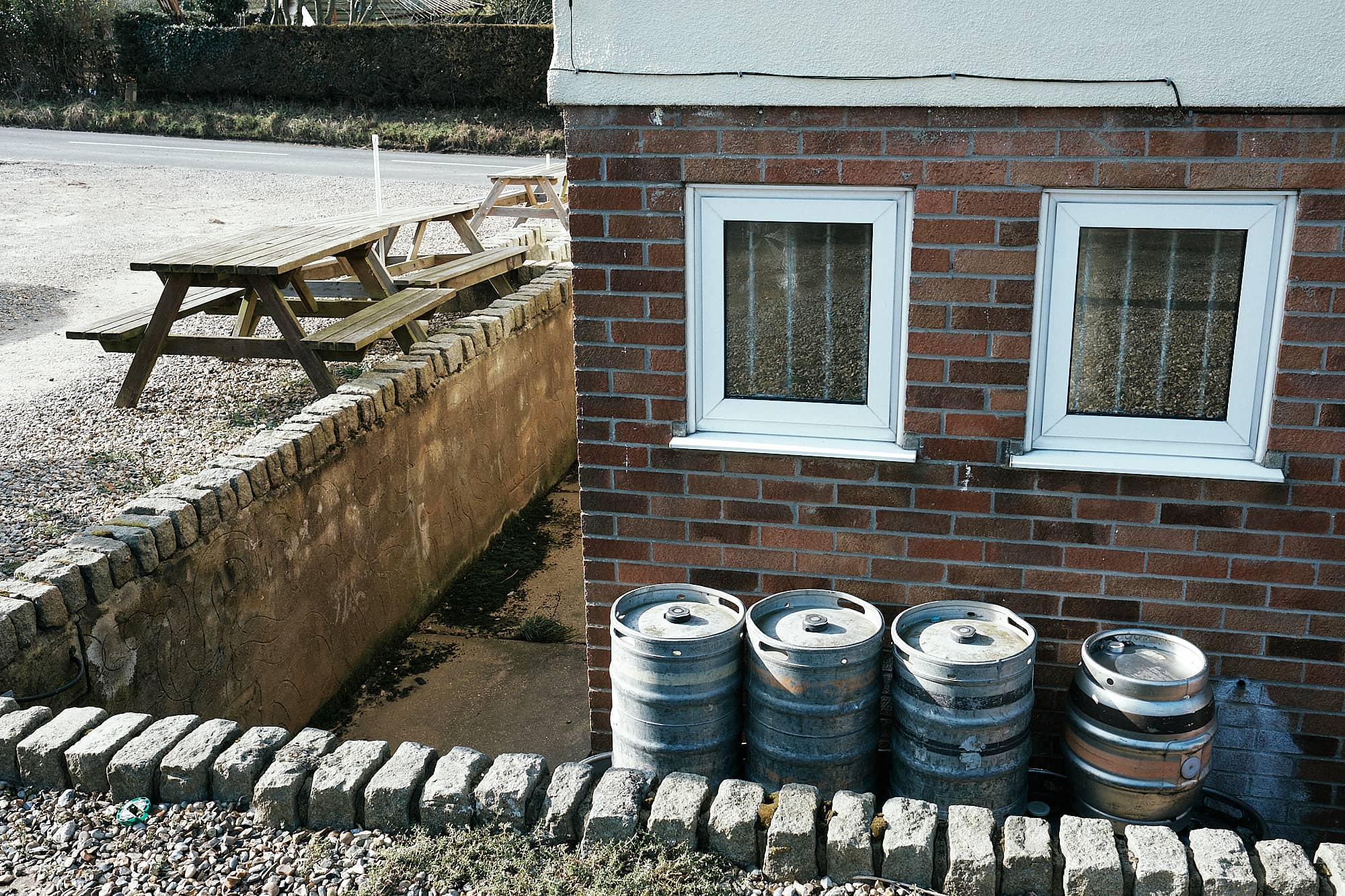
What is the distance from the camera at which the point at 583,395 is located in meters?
4.00

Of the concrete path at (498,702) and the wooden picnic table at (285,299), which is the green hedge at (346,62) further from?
the concrete path at (498,702)

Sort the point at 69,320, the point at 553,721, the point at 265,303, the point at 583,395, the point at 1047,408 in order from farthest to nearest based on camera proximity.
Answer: the point at 69,320
the point at 265,303
the point at 553,721
the point at 583,395
the point at 1047,408

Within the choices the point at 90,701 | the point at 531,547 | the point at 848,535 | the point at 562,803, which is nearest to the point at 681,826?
the point at 562,803

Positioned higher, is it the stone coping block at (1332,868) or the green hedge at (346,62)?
the green hedge at (346,62)

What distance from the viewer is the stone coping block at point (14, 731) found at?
3.39 metres

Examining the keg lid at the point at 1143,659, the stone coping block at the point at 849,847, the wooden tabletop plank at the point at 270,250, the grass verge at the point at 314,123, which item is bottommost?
the stone coping block at the point at 849,847

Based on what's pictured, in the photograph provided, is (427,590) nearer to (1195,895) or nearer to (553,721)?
(553,721)

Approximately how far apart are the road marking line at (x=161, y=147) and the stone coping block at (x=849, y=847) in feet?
71.6

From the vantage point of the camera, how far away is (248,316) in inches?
321

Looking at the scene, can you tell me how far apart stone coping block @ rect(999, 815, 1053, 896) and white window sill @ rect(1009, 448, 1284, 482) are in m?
1.21

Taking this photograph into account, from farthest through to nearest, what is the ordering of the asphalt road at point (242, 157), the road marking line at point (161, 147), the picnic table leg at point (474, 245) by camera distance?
the road marking line at point (161, 147) → the asphalt road at point (242, 157) → the picnic table leg at point (474, 245)

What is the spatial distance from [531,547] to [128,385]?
269 cm

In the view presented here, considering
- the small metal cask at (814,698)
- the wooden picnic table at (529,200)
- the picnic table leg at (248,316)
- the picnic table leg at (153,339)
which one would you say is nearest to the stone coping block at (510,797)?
the small metal cask at (814,698)

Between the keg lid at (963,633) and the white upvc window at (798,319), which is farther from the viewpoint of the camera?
the white upvc window at (798,319)
